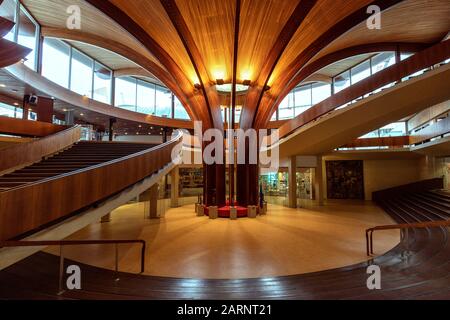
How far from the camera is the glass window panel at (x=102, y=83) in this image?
18.3 meters

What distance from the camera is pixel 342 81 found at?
752 inches

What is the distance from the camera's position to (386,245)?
623 cm

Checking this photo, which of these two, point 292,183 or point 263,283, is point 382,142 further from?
point 263,283

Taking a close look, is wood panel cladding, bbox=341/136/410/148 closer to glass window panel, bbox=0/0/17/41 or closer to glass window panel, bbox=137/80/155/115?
glass window panel, bbox=137/80/155/115

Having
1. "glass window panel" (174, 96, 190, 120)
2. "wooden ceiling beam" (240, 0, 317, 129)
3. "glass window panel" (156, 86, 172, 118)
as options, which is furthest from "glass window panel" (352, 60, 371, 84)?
"glass window panel" (156, 86, 172, 118)

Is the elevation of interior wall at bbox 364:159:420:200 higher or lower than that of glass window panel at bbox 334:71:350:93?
lower

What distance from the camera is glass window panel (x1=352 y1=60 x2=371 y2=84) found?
665 inches

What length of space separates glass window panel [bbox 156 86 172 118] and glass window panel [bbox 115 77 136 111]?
2284 mm

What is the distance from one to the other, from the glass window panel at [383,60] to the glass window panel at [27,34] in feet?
68.3

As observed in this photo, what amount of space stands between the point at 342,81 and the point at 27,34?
21693 millimetres

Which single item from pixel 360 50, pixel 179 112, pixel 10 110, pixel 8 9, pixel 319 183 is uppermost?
pixel 8 9

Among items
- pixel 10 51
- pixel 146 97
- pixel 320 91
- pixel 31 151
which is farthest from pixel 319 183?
pixel 146 97

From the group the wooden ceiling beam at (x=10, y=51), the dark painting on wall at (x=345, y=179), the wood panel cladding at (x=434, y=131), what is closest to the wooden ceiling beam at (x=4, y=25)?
the wooden ceiling beam at (x=10, y=51)

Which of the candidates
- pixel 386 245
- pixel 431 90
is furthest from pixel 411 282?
pixel 431 90
